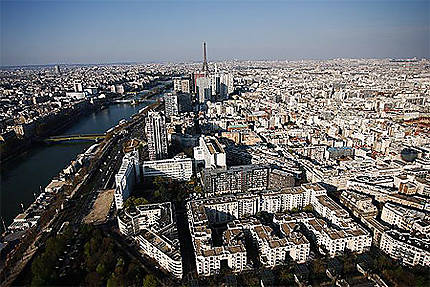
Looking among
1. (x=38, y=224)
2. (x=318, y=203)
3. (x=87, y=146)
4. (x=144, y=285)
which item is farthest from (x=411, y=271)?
(x=87, y=146)

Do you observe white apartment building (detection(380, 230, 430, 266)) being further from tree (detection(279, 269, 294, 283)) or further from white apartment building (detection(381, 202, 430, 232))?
tree (detection(279, 269, 294, 283))

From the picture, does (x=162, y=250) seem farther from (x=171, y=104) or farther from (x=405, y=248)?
(x=171, y=104)

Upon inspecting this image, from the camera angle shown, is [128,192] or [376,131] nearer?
[128,192]

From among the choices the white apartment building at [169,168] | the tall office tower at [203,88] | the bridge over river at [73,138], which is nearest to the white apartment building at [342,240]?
the white apartment building at [169,168]

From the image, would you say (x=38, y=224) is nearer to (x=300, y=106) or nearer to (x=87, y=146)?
(x=87, y=146)

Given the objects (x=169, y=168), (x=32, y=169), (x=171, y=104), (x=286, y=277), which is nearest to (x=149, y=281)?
(x=286, y=277)

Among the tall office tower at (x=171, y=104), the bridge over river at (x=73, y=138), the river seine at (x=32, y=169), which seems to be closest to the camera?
the river seine at (x=32, y=169)

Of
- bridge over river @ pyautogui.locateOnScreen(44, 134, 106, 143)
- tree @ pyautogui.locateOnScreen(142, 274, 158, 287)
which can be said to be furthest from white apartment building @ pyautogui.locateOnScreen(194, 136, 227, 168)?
bridge over river @ pyautogui.locateOnScreen(44, 134, 106, 143)

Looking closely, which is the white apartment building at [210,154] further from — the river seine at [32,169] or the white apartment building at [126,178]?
the river seine at [32,169]
